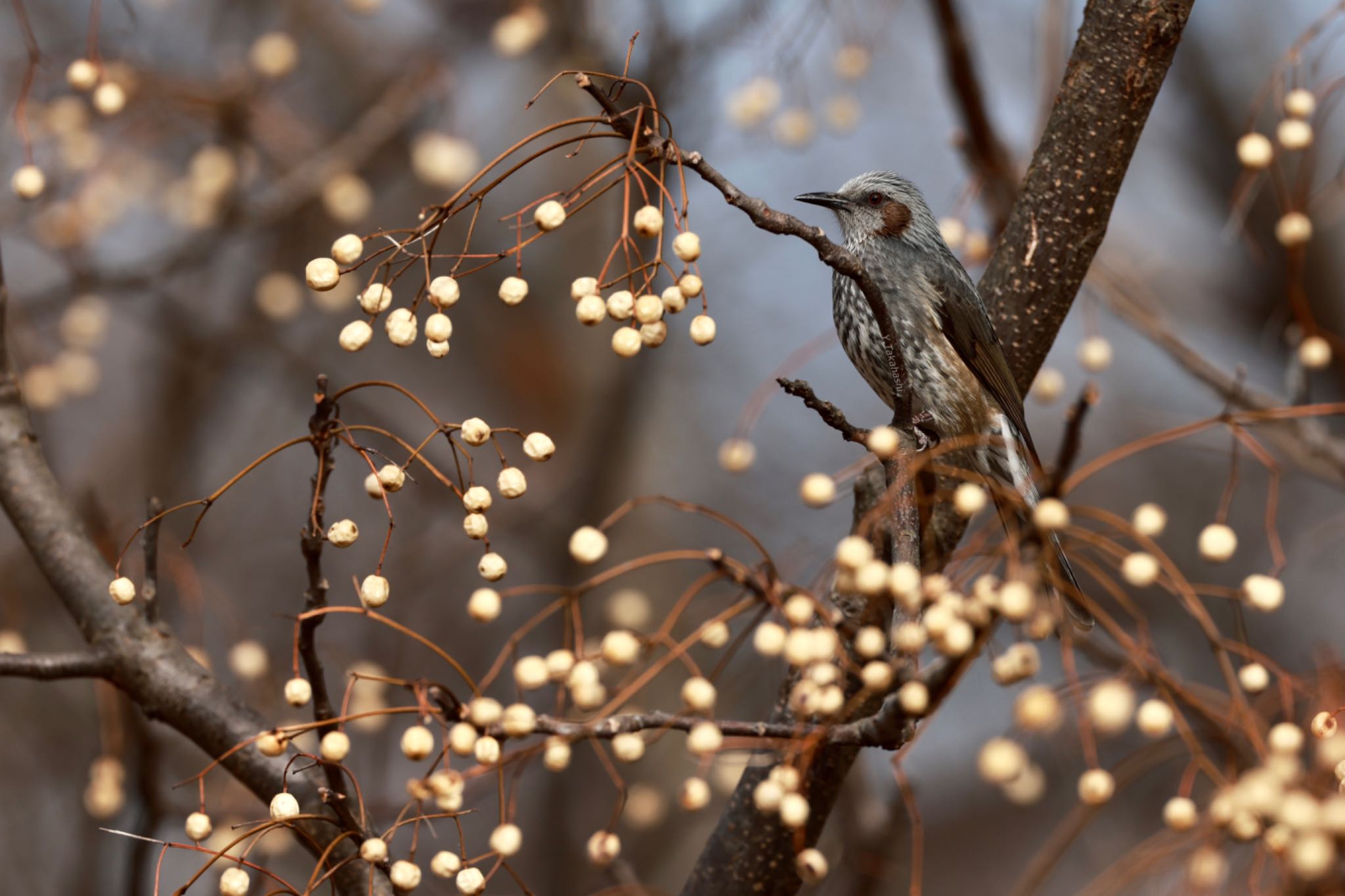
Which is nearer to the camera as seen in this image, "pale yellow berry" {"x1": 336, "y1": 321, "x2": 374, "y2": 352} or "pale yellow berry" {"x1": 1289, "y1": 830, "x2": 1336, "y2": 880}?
"pale yellow berry" {"x1": 1289, "y1": 830, "x2": 1336, "y2": 880}

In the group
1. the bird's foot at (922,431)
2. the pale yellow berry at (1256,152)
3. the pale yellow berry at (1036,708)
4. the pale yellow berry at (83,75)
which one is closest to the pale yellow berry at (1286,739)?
the pale yellow berry at (1036,708)

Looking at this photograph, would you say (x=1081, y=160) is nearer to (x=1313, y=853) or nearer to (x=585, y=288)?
(x=585, y=288)

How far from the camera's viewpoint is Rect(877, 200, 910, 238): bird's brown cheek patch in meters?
3.74

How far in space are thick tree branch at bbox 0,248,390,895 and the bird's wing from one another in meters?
1.80

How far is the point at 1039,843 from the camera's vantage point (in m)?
6.93

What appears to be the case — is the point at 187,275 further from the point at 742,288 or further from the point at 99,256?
the point at 742,288

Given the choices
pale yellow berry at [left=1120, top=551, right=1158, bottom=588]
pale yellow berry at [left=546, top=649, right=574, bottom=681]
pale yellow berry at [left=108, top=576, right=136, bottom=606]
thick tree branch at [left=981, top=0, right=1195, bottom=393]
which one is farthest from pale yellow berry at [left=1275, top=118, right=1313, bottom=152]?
pale yellow berry at [left=108, top=576, right=136, bottom=606]

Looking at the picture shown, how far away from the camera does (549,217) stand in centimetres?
167

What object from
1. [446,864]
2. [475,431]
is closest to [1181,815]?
[446,864]

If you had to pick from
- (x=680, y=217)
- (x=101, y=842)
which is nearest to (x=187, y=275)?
(x=101, y=842)

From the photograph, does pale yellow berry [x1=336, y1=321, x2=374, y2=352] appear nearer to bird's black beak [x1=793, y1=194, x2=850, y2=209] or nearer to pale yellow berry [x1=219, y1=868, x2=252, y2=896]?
pale yellow berry [x1=219, y1=868, x2=252, y2=896]

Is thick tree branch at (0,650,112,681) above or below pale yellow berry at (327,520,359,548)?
above

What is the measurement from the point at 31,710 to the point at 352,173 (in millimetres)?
3172

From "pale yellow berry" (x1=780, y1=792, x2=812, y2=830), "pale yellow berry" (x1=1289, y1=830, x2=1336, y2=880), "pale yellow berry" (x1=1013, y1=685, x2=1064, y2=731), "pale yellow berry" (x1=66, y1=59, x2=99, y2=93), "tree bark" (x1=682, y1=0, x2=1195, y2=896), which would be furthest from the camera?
"pale yellow berry" (x1=66, y1=59, x2=99, y2=93)
